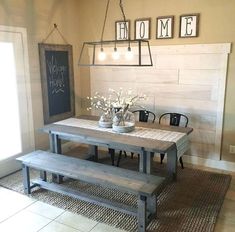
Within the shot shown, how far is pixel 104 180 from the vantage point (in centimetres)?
281

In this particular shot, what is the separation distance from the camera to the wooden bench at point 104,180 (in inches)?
104

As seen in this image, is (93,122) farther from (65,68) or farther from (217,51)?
(217,51)

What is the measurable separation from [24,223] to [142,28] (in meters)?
3.29

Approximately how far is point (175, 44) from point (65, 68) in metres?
1.97

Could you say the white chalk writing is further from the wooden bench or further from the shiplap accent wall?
the wooden bench

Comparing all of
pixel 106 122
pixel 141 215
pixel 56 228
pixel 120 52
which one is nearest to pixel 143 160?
pixel 141 215

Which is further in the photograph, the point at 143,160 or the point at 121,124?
the point at 121,124

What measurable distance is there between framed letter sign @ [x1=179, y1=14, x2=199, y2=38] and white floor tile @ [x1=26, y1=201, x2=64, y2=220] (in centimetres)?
302

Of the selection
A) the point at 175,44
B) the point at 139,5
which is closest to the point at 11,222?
the point at 175,44

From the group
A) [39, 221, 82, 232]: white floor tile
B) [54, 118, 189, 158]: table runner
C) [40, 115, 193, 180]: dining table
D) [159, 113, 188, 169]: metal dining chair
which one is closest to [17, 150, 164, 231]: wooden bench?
[40, 115, 193, 180]: dining table

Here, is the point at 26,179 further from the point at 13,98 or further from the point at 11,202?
the point at 13,98

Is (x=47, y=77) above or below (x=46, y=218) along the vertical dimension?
above

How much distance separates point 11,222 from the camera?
2908 millimetres

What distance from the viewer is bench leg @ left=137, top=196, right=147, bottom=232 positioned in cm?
261
